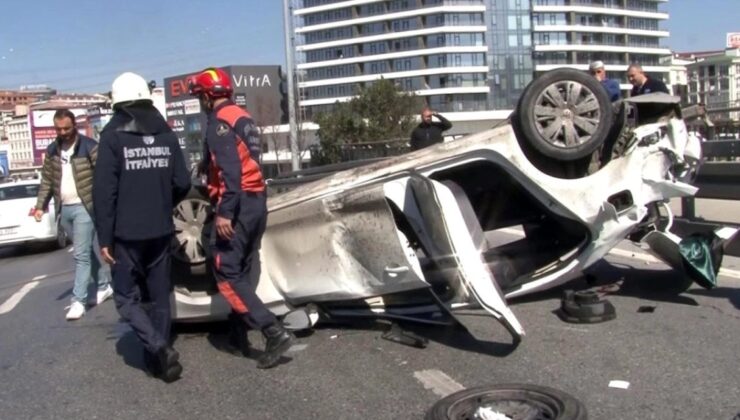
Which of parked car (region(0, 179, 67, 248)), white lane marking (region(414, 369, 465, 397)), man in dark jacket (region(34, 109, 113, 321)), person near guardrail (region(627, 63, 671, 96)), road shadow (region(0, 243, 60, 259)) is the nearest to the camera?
white lane marking (region(414, 369, 465, 397))

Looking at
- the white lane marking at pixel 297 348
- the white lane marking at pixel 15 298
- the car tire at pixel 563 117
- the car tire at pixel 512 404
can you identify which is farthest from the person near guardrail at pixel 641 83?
the white lane marking at pixel 15 298

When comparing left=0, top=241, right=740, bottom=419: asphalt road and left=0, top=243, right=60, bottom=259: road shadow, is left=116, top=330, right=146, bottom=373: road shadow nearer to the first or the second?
left=0, top=241, right=740, bottom=419: asphalt road

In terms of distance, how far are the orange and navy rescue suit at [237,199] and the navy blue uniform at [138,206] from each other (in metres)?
0.31

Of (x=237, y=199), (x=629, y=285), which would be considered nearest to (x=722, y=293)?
(x=629, y=285)

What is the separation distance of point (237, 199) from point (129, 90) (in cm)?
98

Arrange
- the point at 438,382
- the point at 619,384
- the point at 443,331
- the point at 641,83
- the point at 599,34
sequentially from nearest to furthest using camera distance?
the point at 619,384
the point at 438,382
the point at 443,331
the point at 641,83
the point at 599,34

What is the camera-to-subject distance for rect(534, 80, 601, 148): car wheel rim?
5.65 metres

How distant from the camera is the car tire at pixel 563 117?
563 centimetres

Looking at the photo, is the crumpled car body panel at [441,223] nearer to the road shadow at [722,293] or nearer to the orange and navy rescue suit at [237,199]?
the orange and navy rescue suit at [237,199]

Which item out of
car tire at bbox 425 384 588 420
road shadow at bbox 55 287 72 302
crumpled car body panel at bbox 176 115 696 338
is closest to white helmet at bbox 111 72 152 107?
crumpled car body panel at bbox 176 115 696 338

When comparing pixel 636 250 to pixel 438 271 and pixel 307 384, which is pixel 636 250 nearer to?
pixel 438 271

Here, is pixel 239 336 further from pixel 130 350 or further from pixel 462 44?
pixel 462 44

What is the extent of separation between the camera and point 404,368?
4.86 metres

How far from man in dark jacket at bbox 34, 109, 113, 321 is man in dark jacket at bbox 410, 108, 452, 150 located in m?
4.82
